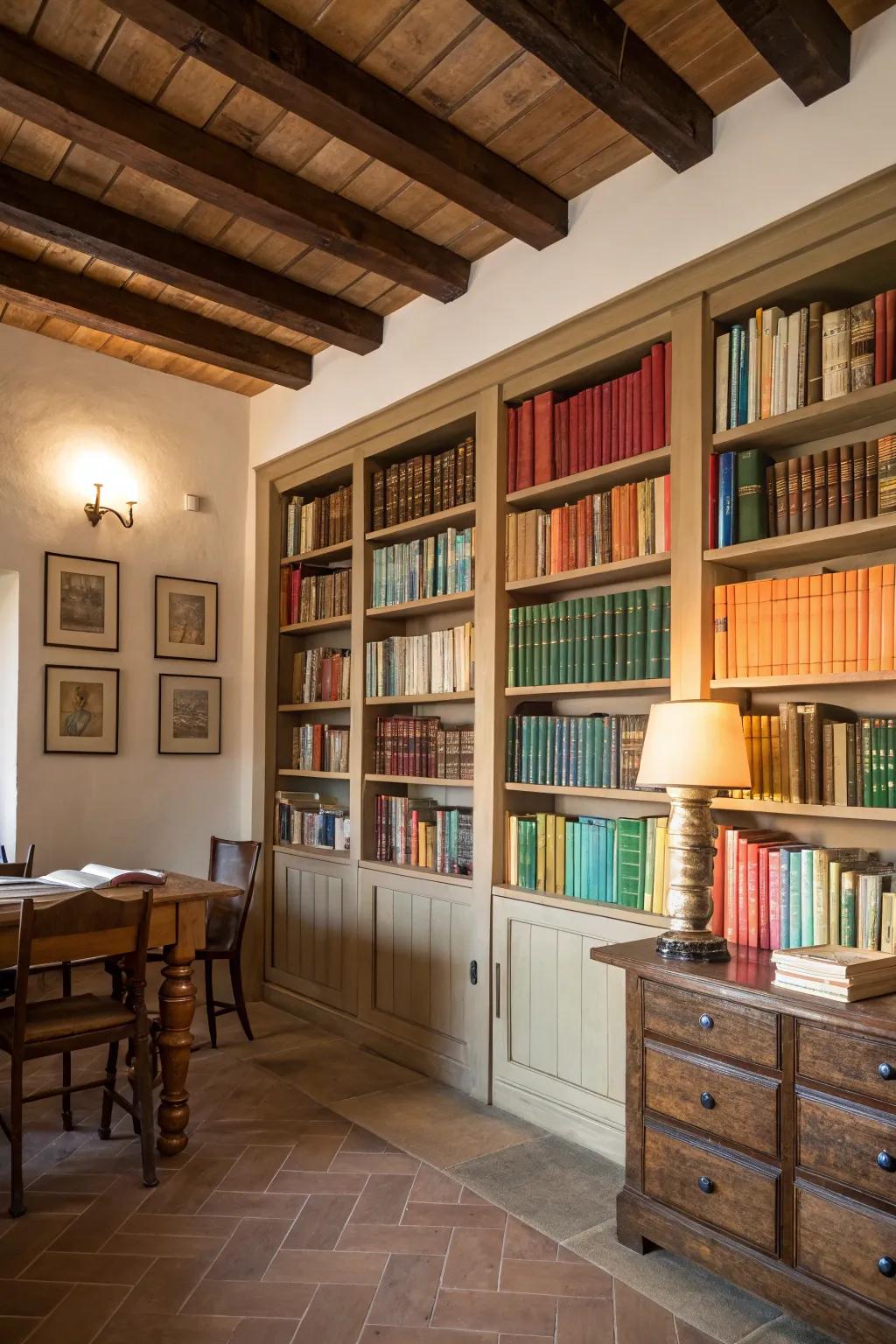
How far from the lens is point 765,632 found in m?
2.81

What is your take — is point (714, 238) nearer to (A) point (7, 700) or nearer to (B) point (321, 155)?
(B) point (321, 155)

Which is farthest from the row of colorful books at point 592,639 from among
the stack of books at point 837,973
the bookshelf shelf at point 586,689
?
the stack of books at point 837,973

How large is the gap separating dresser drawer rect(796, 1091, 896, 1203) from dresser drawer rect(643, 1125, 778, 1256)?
140 mm

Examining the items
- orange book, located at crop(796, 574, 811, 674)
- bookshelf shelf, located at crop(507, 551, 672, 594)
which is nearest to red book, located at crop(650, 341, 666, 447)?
bookshelf shelf, located at crop(507, 551, 672, 594)

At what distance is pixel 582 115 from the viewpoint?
2.95m

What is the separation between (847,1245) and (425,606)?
9.13 ft

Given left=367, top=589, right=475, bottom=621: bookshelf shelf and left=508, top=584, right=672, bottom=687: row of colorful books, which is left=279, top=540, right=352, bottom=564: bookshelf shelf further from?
left=508, top=584, right=672, bottom=687: row of colorful books

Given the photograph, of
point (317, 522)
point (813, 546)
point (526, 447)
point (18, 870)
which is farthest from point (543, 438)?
point (18, 870)

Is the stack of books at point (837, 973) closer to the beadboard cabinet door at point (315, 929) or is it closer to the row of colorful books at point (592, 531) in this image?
the row of colorful books at point (592, 531)

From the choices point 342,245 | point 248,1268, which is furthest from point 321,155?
point 248,1268

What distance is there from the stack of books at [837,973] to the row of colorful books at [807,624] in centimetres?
77

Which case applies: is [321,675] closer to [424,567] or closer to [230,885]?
[424,567]

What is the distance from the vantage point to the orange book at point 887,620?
2.52m

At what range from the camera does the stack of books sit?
212 cm
